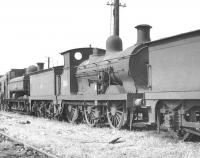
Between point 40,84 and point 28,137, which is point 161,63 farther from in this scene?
point 40,84

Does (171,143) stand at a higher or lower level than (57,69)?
lower

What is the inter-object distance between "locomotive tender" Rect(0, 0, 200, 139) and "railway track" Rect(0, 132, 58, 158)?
329cm

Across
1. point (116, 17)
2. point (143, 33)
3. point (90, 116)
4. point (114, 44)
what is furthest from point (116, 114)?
point (116, 17)

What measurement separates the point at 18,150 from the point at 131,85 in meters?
4.58

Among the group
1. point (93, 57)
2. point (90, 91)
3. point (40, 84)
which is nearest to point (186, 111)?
point (90, 91)

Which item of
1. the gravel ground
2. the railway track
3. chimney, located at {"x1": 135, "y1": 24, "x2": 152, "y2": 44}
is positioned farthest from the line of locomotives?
the railway track

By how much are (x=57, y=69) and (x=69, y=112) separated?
2570 millimetres

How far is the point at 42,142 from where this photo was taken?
7.97 metres

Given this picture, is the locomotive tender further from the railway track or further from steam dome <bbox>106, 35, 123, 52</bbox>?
the railway track

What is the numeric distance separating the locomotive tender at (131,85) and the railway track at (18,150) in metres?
3.29

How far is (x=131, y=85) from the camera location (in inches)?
408

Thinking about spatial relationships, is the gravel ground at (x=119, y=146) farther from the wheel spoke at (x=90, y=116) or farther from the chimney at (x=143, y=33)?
the chimney at (x=143, y=33)

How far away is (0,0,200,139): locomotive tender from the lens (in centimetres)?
741

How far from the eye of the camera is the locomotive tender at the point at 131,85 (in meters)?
7.41
